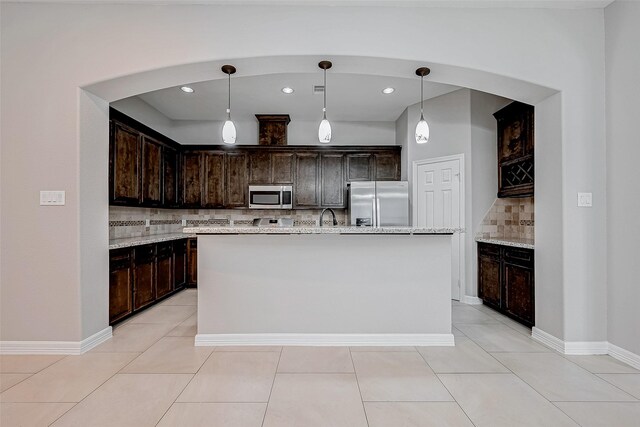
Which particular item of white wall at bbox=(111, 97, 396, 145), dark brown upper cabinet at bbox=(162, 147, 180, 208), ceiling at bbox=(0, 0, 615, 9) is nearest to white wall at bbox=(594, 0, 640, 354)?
ceiling at bbox=(0, 0, 615, 9)

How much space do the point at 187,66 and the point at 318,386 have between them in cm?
274

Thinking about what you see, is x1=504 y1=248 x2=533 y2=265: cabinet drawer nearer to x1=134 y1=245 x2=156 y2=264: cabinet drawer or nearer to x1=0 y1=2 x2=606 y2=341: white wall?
x1=0 y1=2 x2=606 y2=341: white wall

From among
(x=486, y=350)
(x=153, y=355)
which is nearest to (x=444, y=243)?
(x=486, y=350)

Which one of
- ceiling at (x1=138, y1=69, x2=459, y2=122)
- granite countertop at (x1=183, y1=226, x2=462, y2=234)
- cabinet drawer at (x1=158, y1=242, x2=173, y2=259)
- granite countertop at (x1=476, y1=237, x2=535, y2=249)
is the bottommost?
cabinet drawer at (x1=158, y1=242, x2=173, y2=259)

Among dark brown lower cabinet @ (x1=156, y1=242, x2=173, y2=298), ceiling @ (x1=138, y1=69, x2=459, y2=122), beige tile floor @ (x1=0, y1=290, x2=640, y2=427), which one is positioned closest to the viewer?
beige tile floor @ (x1=0, y1=290, x2=640, y2=427)

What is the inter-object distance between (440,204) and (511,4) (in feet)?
7.95

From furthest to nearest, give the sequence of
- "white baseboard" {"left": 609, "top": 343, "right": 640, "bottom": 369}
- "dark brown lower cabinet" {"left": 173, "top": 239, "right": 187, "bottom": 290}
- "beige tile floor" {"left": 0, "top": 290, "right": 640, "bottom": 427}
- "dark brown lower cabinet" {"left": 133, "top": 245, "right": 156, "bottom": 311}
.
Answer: "dark brown lower cabinet" {"left": 173, "top": 239, "right": 187, "bottom": 290} → "dark brown lower cabinet" {"left": 133, "top": 245, "right": 156, "bottom": 311} → "white baseboard" {"left": 609, "top": 343, "right": 640, "bottom": 369} → "beige tile floor" {"left": 0, "top": 290, "right": 640, "bottom": 427}

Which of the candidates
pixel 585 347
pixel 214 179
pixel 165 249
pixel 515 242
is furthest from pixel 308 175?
pixel 585 347

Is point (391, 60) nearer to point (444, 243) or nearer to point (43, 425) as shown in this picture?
point (444, 243)

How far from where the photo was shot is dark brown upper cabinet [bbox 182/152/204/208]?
17.4 feet

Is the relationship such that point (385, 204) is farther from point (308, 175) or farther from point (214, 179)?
point (214, 179)

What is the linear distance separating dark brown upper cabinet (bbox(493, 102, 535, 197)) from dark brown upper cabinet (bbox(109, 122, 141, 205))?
447 cm

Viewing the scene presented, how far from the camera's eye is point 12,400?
6.48 feet

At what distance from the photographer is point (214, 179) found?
5320 millimetres
